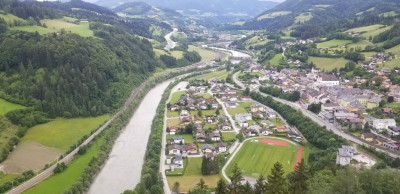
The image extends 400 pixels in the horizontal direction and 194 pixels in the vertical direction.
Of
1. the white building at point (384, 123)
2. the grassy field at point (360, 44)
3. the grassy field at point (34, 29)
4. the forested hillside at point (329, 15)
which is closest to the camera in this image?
→ the white building at point (384, 123)

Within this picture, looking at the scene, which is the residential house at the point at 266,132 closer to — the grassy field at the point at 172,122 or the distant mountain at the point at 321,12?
the grassy field at the point at 172,122

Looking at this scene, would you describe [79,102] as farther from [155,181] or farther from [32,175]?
[155,181]

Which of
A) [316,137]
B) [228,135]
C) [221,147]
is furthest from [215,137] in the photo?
[316,137]

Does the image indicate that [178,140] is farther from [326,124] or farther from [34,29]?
[34,29]

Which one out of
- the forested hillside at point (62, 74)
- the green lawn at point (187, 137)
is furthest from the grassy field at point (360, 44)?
the green lawn at point (187, 137)

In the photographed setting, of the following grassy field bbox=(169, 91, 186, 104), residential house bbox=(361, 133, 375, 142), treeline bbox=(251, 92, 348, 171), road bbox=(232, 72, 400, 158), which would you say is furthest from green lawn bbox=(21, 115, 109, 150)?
residential house bbox=(361, 133, 375, 142)

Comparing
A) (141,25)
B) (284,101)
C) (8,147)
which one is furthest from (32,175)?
(141,25)
